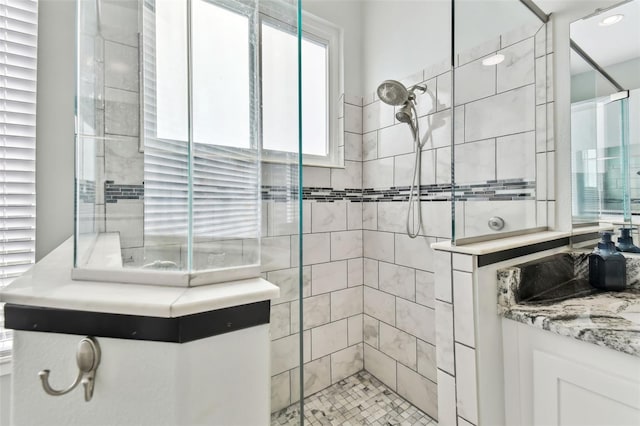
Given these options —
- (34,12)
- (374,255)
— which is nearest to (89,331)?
(34,12)

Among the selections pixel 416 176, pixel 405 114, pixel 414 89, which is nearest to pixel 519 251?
pixel 416 176

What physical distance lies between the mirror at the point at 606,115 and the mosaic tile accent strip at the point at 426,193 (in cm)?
20

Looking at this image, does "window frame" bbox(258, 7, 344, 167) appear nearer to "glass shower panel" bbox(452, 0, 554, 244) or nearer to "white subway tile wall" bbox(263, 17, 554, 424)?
"white subway tile wall" bbox(263, 17, 554, 424)

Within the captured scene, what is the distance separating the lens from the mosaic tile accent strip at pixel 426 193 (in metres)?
0.71

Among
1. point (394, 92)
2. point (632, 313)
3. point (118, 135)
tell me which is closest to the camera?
point (118, 135)

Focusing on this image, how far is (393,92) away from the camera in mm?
1586

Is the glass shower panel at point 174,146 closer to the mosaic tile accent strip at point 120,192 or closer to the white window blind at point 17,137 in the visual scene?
the mosaic tile accent strip at point 120,192

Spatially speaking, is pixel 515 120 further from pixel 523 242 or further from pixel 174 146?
pixel 174 146

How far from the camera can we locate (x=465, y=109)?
1213 mm

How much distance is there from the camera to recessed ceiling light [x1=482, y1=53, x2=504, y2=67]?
126 cm

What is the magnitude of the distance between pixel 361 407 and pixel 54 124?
2.05 meters

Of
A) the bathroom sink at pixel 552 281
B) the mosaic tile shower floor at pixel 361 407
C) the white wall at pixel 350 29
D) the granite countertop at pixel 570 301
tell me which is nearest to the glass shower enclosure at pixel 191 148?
the granite countertop at pixel 570 301

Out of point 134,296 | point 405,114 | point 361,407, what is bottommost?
point 361,407

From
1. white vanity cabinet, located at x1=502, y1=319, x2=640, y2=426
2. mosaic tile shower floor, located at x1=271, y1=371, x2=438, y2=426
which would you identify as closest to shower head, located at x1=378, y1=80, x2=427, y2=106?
white vanity cabinet, located at x1=502, y1=319, x2=640, y2=426
